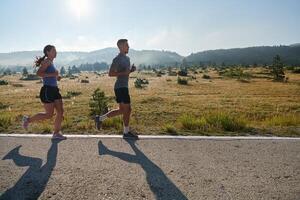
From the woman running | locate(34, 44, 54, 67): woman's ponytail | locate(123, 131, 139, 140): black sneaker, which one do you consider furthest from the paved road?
locate(34, 44, 54, 67): woman's ponytail

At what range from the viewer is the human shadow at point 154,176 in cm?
393

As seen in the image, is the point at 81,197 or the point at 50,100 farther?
the point at 50,100

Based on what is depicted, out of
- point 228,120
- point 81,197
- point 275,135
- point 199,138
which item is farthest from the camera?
point 228,120

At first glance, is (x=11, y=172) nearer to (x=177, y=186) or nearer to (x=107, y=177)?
(x=107, y=177)

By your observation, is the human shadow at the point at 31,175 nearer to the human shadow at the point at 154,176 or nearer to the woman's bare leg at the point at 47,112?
the human shadow at the point at 154,176

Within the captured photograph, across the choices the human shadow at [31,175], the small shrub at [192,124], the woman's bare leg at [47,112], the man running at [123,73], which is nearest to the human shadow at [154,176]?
the human shadow at [31,175]

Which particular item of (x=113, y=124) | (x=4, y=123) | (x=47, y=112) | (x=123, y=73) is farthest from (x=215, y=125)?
(x=4, y=123)

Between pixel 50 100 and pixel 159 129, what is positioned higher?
pixel 50 100

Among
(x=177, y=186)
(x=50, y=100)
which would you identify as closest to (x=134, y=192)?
(x=177, y=186)

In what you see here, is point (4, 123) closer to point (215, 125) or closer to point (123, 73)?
point (123, 73)

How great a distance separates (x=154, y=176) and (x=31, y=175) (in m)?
1.56

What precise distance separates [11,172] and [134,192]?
1750 millimetres

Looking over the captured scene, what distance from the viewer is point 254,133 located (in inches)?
285

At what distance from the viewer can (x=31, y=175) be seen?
14.8 feet
